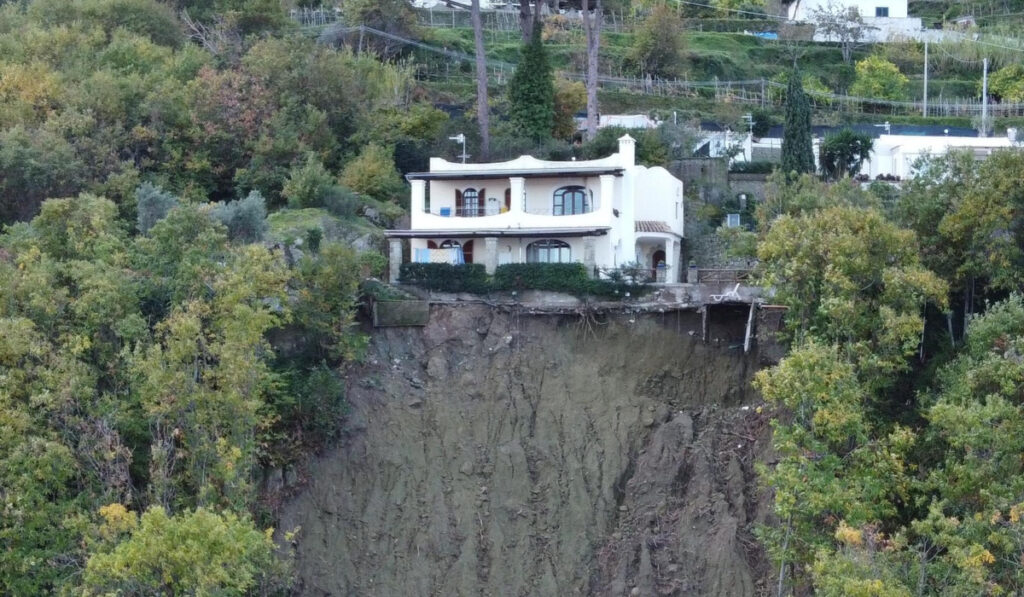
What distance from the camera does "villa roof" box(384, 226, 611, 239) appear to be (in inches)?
2122

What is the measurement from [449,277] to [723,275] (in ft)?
28.1

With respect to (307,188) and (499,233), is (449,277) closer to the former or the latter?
(499,233)

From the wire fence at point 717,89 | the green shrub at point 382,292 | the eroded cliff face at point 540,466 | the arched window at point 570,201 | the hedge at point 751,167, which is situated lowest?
the eroded cliff face at point 540,466

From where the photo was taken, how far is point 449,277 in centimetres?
5241

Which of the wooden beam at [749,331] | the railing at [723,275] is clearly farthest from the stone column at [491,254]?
the wooden beam at [749,331]

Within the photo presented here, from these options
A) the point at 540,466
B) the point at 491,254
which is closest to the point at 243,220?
the point at 491,254

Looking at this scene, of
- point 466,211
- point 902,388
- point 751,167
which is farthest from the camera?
point 751,167

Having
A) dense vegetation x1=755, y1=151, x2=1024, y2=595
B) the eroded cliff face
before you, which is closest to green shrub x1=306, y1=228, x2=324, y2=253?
the eroded cliff face

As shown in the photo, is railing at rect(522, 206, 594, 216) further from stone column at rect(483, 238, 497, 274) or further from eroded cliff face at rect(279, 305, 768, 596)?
eroded cliff face at rect(279, 305, 768, 596)

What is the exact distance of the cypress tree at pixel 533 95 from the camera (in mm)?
65500

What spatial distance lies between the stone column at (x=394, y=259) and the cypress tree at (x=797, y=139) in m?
15.0

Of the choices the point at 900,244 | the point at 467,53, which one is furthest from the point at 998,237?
the point at 467,53

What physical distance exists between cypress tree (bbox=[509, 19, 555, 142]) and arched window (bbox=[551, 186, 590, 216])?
9023 mm

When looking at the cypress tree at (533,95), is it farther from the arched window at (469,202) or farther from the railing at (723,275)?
the railing at (723,275)
